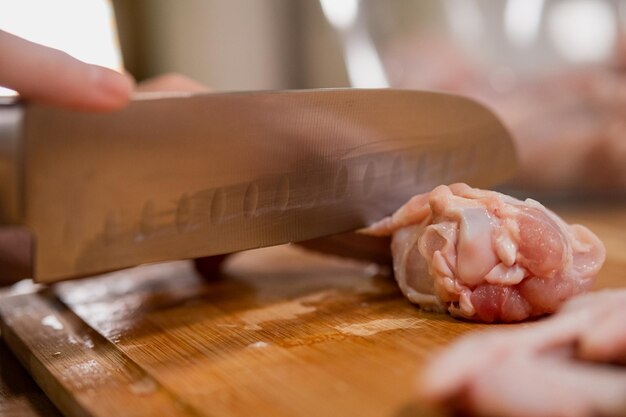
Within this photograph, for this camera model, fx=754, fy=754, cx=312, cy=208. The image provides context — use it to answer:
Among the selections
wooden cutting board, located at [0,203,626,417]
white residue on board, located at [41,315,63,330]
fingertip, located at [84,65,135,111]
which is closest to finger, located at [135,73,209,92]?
wooden cutting board, located at [0,203,626,417]

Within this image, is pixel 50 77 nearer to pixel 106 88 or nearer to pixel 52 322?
pixel 106 88

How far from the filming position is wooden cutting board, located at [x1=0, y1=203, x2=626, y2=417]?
38.8 inches

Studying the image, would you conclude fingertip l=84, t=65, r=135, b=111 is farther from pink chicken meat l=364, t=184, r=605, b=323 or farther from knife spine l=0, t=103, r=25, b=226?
pink chicken meat l=364, t=184, r=605, b=323

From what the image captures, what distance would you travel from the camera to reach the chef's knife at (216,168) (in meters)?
1.07

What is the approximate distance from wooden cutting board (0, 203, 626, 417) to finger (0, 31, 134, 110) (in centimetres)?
41

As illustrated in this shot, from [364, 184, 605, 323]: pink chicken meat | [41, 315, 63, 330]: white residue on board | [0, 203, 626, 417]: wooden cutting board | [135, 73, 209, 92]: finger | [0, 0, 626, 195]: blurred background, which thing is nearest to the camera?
[0, 203, 626, 417]: wooden cutting board

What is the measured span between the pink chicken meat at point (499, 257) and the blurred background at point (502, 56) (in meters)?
1.14

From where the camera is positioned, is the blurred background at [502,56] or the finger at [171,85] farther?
the blurred background at [502,56]

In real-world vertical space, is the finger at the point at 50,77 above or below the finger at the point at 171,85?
above

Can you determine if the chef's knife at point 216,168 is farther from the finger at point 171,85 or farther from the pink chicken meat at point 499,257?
the finger at point 171,85

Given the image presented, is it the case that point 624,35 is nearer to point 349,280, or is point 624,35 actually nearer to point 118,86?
point 349,280

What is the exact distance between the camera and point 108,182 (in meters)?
1.12

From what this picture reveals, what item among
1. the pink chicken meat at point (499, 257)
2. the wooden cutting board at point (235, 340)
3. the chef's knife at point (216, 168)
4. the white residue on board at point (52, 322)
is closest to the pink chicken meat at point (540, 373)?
the wooden cutting board at point (235, 340)

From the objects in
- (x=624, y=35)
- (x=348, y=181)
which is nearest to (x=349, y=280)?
(x=348, y=181)
